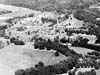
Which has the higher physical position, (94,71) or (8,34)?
(94,71)

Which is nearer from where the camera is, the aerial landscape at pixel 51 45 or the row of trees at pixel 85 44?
the aerial landscape at pixel 51 45

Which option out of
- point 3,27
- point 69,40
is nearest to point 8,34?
point 3,27

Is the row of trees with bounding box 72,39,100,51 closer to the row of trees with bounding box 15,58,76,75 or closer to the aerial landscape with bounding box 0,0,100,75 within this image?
the aerial landscape with bounding box 0,0,100,75

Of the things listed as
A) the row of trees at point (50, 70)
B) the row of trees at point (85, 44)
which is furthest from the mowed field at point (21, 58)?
the row of trees at point (85, 44)

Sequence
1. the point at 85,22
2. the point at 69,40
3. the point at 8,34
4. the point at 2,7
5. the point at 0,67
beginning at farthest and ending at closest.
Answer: the point at 2,7, the point at 85,22, the point at 8,34, the point at 69,40, the point at 0,67

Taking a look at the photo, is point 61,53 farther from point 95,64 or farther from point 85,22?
point 85,22

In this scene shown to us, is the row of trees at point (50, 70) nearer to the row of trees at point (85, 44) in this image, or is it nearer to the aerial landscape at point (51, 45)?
the aerial landscape at point (51, 45)

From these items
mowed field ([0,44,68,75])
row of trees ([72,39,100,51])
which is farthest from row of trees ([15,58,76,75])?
row of trees ([72,39,100,51])

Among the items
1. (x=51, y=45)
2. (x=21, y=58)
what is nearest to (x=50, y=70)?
(x=21, y=58)

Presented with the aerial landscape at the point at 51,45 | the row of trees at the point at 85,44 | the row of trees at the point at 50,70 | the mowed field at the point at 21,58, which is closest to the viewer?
the row of trees at the point at 50,70
